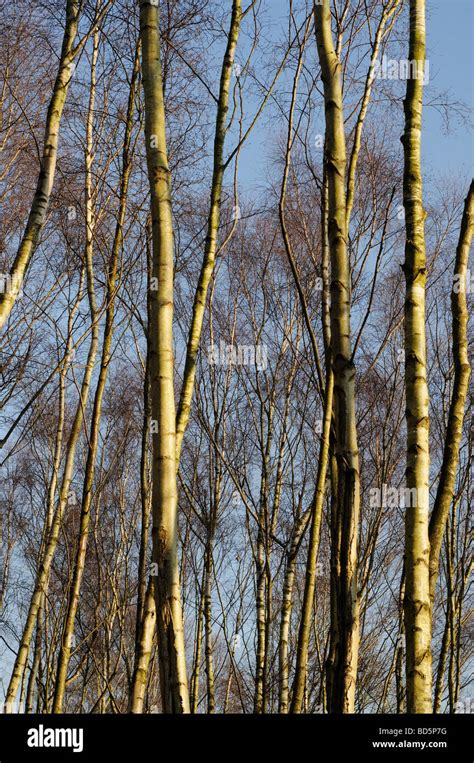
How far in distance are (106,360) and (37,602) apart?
276cm

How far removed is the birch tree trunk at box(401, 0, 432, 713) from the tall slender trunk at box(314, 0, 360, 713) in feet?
0.67

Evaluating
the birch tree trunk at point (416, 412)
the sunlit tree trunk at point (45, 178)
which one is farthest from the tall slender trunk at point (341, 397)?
the sunlit tree trunk at point (45, 178)

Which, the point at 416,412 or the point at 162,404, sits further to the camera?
the point at 416,412

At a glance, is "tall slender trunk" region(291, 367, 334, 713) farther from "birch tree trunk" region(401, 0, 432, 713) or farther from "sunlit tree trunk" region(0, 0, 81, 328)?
"sunlit tree trunk" region(0, 0, 81, 328)

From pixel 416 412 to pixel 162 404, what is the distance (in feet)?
3.05

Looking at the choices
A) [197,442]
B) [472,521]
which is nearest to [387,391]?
[472,521]

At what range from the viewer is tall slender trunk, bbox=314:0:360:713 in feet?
10.2

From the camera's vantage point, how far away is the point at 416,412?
316 centimetres

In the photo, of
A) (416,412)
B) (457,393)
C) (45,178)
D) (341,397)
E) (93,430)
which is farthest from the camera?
(93,430)

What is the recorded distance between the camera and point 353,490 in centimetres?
315
